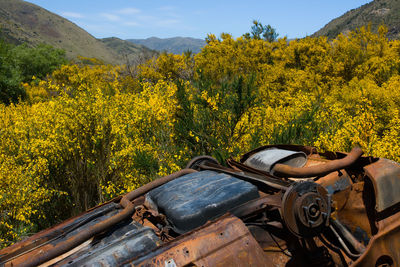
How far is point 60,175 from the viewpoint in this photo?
1033 cm

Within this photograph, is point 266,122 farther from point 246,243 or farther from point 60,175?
point 246,243

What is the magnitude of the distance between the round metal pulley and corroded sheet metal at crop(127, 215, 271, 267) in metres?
0.41

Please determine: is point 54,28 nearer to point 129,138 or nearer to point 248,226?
point 129,138

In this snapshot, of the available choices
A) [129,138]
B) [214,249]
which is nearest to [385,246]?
[214,249]

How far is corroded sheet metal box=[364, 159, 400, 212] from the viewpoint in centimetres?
301

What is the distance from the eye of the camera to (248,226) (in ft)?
8.89

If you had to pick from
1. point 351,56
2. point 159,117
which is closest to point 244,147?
point 159,117

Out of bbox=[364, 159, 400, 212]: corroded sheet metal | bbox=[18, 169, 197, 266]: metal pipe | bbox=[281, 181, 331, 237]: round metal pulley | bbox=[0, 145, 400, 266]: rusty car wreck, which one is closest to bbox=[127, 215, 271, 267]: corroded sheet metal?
bbox=[0, 145, 400, 266]: rusty car wreck

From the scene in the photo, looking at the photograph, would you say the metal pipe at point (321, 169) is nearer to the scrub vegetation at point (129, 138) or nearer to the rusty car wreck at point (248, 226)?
the rusty car wreck at point (248, 226)

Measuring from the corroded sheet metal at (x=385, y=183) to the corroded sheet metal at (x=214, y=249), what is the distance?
1.48 metres

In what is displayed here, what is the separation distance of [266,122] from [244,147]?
7.90 ft

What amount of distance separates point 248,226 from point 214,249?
0.50 m

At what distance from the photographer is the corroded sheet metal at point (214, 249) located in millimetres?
2244

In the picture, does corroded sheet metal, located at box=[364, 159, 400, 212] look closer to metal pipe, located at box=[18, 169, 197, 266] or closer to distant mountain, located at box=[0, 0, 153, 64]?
metal pipe, located at box=[18, 169, 197, 266]
